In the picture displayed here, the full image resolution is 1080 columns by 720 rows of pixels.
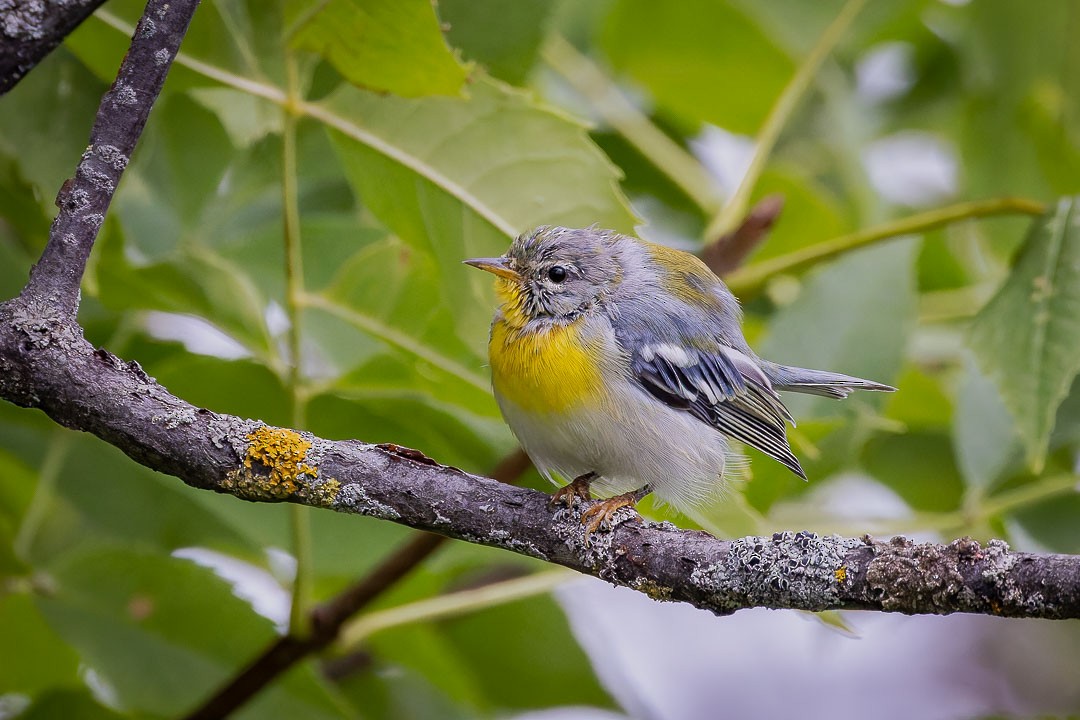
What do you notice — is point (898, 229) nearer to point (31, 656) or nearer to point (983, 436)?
point (983, 436)

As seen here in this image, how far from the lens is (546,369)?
2.79 metres

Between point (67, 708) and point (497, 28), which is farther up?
point (497, 28)

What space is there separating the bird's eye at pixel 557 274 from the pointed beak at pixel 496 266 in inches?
4.7

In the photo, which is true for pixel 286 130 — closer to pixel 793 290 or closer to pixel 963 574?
pixel 963 574

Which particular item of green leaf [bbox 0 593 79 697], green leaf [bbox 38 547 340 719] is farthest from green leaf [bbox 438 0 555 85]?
green leaf [bbox 0 593 79 697]

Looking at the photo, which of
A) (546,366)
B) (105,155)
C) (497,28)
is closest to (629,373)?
(546,366)

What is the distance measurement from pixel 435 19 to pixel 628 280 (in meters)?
1.31

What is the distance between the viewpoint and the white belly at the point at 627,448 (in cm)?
268

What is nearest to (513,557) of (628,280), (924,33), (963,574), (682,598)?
(628,280)

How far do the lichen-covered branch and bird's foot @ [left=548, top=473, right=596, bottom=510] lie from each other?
0.08 feet

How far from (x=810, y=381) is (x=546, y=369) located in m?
0.83

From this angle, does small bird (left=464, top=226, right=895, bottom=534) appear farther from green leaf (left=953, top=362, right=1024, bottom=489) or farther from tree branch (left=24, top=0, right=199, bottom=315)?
tree branch (left=24, top=0, right=199, bottom=315)

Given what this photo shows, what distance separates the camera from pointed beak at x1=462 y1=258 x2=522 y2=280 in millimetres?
2646

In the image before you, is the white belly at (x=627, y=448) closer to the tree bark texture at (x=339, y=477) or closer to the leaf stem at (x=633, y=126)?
the tree bark texture at (x=339, y=477)
